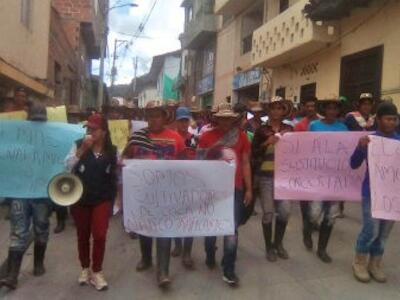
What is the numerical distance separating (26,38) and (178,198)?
9.68 metres

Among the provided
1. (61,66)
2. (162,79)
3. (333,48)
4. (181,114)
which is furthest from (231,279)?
(162,79)

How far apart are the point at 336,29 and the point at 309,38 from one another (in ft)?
2.12

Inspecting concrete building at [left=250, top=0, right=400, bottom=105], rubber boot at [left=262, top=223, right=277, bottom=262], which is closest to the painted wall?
concrete building at [left=250, top=0, right=400, bottom=105]

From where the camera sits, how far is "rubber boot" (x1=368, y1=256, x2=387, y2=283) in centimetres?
537

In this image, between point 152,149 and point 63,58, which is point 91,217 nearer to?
point 152,149

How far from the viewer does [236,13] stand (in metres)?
23.2

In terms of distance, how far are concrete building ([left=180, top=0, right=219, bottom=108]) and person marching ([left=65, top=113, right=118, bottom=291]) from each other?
18.8 metres

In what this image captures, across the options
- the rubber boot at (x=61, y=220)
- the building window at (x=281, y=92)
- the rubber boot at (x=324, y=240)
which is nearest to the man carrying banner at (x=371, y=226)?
the rubber boot at (x=324, y=240)

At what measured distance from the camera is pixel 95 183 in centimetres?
498

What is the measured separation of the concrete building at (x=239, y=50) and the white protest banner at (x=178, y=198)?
583 inches

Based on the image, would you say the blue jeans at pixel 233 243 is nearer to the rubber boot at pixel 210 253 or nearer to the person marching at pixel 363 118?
the rubber boot at pixel 210 253

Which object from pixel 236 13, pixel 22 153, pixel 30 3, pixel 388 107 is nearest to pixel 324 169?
pixel 388 107

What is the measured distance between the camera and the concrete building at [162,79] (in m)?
36.6

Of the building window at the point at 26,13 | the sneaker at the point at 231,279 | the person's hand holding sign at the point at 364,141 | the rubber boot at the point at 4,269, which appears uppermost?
the building window at the point at 26,13
